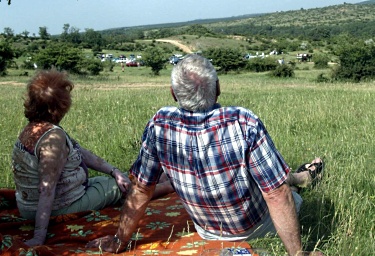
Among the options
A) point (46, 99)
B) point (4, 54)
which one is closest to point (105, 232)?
point (46, 99)

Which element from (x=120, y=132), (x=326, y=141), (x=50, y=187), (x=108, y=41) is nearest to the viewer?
(x=50, y=187)

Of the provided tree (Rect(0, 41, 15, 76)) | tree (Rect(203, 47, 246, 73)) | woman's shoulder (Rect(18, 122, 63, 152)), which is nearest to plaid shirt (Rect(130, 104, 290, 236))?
woman's shoulder (Rect(18, 122, 63, 152))

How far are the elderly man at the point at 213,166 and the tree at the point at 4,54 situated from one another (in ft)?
136

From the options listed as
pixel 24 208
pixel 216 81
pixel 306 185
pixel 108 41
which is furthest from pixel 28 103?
pixel 108 41

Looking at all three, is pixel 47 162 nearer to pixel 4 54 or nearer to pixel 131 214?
pixel 131 214

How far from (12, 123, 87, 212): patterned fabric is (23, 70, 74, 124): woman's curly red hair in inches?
3.7

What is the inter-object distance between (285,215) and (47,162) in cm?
169

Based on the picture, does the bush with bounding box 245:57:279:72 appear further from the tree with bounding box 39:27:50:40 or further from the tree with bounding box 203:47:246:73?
the tree with bounding box 39:27:50:40

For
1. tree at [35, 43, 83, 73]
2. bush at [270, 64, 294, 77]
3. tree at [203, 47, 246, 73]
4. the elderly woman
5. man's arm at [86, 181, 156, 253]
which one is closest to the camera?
man's arm at [86, 181, 156, 253]

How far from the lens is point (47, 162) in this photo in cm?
358

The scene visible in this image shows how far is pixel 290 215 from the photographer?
289cm

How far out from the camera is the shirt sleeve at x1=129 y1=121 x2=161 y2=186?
316 centimetres

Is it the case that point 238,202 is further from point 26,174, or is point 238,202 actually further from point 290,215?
point 26,174

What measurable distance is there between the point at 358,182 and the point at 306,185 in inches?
17.2
